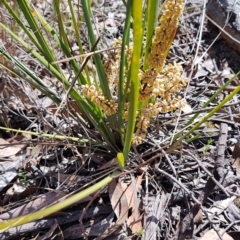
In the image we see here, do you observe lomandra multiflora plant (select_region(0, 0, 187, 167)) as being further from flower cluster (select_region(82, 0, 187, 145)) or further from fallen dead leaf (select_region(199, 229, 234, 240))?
fallen dead leaf (select_region(199, 229, 234, 240))

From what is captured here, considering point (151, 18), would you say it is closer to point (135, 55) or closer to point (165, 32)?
point (165, 32)

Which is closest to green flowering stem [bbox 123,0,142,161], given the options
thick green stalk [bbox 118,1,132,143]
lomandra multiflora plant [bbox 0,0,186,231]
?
lomandra multiflora plant [bbox 0,0,186,231]

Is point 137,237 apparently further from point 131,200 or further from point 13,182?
point 13,182

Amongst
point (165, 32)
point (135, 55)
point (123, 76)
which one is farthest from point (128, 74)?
point (135, 55)

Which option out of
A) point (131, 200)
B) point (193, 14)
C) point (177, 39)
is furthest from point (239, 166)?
point (193, 14)

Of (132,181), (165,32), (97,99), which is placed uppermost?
(165,32)

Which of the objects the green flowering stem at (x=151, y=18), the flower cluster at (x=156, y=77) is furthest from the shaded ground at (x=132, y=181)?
the green flowering stem at (x=151, y=18)

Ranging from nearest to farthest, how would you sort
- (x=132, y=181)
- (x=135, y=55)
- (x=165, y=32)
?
(x=135, y=55), (x=165, y=32), (x=132, y=181)

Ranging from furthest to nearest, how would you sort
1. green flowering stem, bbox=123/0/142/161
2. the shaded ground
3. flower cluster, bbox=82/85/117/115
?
the shaded ground
flower cluster, bbox=82/85/117/115
green flowering stem, bbox=123/0/142/161
